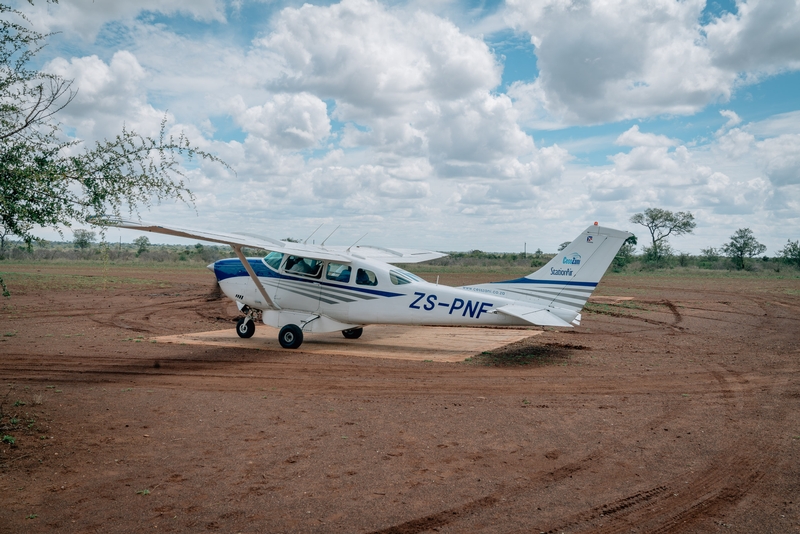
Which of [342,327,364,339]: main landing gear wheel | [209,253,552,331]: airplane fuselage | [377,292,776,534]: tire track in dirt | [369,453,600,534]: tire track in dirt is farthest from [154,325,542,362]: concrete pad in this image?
[377,292,776,534]: tire track in dirt

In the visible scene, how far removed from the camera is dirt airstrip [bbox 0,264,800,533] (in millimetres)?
4742

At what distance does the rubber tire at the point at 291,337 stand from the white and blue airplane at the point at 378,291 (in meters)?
0.03

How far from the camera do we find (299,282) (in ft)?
45.6

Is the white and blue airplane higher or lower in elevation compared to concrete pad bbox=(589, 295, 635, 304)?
higher

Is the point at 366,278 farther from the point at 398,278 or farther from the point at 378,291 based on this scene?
the point at 398,278

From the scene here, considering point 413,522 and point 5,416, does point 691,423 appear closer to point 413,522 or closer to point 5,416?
point 413,522

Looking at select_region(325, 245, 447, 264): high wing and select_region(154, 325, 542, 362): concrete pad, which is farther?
select_region(325, 245, 447, 264): high wing

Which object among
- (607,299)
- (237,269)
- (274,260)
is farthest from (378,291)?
(607,299)

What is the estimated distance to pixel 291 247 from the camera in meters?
13.6

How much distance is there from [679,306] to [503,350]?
14468 mm

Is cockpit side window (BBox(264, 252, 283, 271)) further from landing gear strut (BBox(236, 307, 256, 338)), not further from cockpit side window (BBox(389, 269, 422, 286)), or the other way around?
cockpit side window (BBox(389, 269, 422, 286))

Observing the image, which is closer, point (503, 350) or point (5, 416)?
point (5, 416)

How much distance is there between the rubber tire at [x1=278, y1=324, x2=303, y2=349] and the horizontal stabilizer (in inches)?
200

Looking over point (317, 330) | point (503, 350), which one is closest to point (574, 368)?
point (503, 350)
